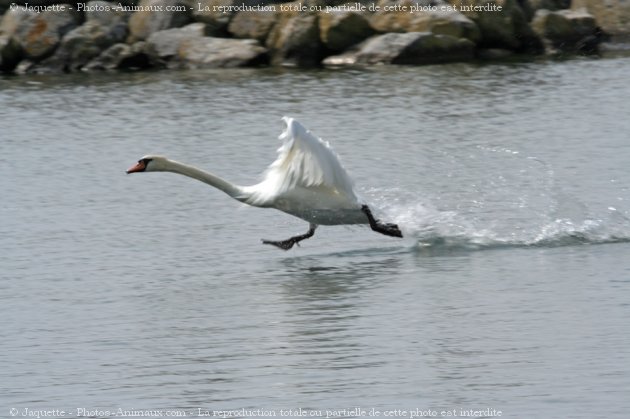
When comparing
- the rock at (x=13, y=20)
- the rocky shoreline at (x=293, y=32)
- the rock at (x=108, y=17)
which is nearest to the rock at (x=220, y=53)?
the rocky shoreline at (x=293, y=32)

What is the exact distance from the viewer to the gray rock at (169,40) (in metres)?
26.2

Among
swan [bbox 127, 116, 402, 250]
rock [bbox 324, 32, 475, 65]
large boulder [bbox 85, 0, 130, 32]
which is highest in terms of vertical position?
swan [bbox 127, 116, 402, 250]

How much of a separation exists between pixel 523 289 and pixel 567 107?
384 inches

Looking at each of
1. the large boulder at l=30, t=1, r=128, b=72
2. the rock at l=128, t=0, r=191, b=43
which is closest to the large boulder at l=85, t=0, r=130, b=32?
the large boulder at l=30, t=1, r=128, b=72

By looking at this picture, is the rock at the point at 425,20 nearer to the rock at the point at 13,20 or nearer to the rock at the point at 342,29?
the rock at the point at 342,29

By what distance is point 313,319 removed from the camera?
364 inches

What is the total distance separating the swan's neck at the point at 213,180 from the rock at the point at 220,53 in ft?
46.7

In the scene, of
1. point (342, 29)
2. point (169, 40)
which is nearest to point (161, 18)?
point (169, 40)

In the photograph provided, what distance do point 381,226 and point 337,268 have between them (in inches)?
22.4

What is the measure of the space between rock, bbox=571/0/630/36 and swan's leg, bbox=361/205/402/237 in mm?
15894

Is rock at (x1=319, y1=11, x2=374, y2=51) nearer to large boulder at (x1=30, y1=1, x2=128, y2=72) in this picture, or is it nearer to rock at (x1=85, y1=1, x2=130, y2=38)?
rock at (x1=85, y1=1, x2=130, y2=38)

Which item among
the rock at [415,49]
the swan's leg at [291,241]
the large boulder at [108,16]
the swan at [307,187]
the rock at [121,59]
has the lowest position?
the rock at [121,59]

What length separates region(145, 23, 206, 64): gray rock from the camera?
26.2 metres

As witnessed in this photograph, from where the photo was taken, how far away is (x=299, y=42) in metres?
25.5
